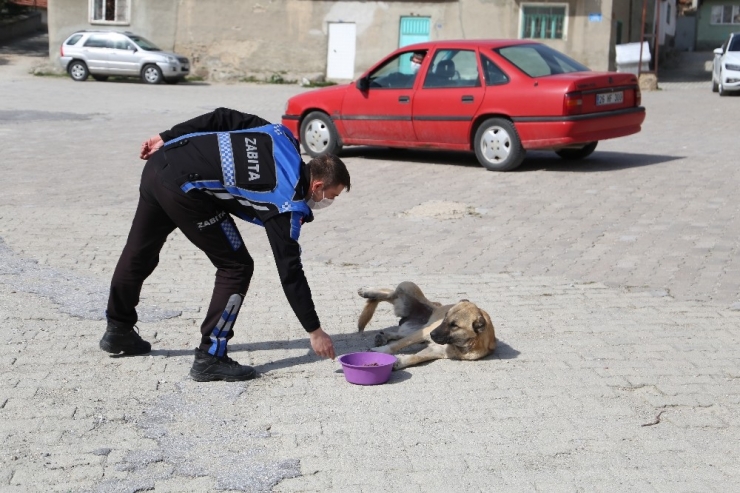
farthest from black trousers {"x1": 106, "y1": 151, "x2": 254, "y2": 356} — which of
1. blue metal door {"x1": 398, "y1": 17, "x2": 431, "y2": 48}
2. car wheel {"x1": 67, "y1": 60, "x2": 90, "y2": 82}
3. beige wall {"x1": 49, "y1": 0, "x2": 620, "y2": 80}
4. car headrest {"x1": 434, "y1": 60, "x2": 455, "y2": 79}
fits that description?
car wheel {"x1": 67, "y1": 60, "x2": 90, "y2": 82}

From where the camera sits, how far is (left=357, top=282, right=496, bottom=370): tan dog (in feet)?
19.2

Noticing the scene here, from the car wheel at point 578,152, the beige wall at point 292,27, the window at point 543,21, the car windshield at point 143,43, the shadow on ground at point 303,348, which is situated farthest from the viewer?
the car windshield at point 143,43

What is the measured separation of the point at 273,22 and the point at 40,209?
2471 centimetres

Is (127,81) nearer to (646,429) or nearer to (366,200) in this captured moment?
(366,200)

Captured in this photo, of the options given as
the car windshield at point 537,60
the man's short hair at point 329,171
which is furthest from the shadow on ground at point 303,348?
the car windshield at point 537,60

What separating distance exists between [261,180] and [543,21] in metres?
28.5

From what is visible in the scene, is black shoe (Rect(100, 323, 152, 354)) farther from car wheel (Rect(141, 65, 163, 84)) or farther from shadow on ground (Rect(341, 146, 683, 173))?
car wheel (Rect(141, 65, 163, 84))

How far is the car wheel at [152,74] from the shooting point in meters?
31.8

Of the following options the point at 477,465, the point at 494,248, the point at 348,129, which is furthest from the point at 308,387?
the point at 348,129

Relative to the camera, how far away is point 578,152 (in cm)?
1373

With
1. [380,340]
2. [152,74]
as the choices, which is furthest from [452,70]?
[152,74]

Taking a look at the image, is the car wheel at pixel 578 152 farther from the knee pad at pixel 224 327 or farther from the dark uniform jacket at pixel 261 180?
the knee pad at pixel 224 327

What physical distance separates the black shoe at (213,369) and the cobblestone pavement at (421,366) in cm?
7

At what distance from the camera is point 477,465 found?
441 cm
